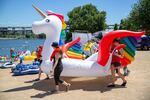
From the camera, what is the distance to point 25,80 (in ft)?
37.2

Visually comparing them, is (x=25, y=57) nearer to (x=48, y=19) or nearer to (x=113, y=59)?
(x=48, y=19)

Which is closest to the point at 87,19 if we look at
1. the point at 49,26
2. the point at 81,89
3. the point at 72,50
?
the point at 72,50

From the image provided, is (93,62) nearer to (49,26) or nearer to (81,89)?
(81,89)

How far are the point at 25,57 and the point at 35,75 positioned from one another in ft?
25.4

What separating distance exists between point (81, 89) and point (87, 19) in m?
39.4

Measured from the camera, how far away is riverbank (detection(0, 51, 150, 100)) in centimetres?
805

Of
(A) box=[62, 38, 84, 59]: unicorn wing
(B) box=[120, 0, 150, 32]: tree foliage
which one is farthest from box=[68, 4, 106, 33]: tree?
(A) box=[62, 38, 84, 59]: unicorn wing

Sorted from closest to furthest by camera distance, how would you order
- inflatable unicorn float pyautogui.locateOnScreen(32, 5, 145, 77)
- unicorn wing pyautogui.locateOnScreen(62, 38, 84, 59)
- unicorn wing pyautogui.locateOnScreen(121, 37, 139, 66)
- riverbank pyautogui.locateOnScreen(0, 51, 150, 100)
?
riverbank pyautogui.locateOnScreen(0, 51, 150, 100)
inflatable unicorn float pyautogui.locateOnScreen(32, 5, 145, 77)
unicorn wing pyautogui.locateOnScreen(121, 37, 139, 66)
unicorn wing pyautogui.locateOnScreen(62, 38, 84, 59)

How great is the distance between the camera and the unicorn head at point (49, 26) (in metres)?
9.77

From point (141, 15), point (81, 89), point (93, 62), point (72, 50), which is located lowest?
point (81, 89)

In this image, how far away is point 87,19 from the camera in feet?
157

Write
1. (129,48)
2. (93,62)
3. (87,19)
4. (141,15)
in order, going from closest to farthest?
(93,62), (129,48), (141,15), (87,19)

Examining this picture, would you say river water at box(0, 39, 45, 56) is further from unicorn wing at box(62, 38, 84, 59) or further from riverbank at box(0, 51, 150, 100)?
riverbank at box(0, 51, 150, 100)

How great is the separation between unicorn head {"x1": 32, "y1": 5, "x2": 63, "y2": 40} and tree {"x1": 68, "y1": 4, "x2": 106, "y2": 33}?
1445 inches
